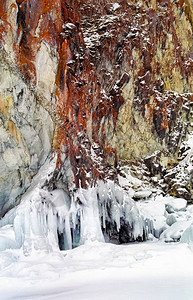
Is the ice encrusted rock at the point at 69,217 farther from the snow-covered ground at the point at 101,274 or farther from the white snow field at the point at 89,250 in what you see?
the snow-covered ground at the point at 101,274

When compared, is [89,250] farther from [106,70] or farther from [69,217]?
[106,70]

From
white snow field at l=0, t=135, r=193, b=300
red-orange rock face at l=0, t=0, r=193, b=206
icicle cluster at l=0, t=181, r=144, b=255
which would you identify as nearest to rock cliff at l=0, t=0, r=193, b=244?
red-orange rock face at l=0, t=0, r=193, b=206

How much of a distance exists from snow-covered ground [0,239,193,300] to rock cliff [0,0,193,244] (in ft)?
12.7

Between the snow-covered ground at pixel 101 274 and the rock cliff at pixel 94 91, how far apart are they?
386cm

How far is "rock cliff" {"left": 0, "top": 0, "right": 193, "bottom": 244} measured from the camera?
14.7 m

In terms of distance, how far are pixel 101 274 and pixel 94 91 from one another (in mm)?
14479

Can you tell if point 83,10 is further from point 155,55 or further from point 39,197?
point 39,197

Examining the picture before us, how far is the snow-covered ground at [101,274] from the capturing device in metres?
8.29

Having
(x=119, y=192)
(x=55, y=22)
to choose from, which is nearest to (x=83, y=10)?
(x=55, y=22)

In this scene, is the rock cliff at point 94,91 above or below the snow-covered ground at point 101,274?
above

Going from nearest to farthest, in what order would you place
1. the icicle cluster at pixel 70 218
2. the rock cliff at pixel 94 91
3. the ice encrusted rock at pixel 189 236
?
1. the icicle cluster at pixel 70 218
2. the ice encrusted rock at pixel 189 236
3. the rock cliff at pixel 94 91

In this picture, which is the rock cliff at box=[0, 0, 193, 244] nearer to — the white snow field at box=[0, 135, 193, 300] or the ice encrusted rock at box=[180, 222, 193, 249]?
the white snow field at box=[0, 135, 193, 300]

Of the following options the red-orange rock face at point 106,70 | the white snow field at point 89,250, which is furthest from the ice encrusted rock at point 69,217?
the red-orange rock face at point 106,70

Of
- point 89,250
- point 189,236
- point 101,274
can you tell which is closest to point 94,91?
point 89,250
